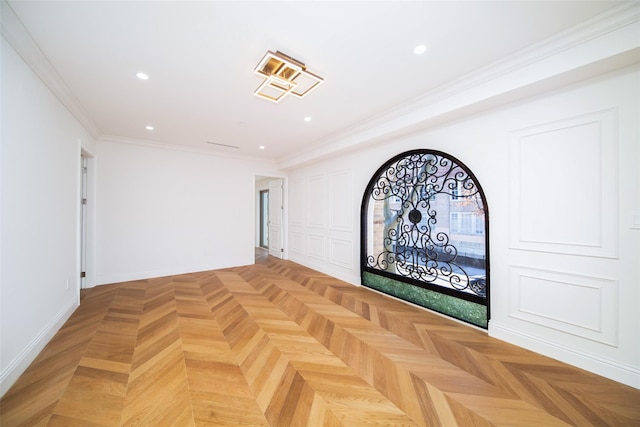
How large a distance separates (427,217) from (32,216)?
4.21m

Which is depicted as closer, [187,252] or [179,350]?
[179,350]

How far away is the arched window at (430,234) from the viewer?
272cm

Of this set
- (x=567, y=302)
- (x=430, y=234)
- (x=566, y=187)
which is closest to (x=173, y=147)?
(x=430, y=234)

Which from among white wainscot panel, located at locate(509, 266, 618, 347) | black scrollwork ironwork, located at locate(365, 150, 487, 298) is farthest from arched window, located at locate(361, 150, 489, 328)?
white wainscot panel, located at locate(509, 266, 618, 347)

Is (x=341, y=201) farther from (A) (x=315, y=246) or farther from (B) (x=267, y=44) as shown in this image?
(B) (x=267, y=44)

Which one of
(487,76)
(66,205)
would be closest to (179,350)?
(66,205)

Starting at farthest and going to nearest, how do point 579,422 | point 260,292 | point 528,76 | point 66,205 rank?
point 260,292 → point 66,205 → point 528,76 → point 579,422

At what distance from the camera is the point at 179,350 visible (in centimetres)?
217

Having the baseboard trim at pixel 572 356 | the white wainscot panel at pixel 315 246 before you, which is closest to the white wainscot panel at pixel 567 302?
the baseboard trim at pixel 572 356

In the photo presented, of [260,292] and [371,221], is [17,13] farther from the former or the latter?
[371,221]

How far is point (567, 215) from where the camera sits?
207 centimetres

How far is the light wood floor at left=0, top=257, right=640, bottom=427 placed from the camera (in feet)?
4.93

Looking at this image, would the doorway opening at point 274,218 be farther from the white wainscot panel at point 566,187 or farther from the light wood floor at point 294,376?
the white wainscot panel at point 566,187

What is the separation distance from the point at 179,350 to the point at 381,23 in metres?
3.28
